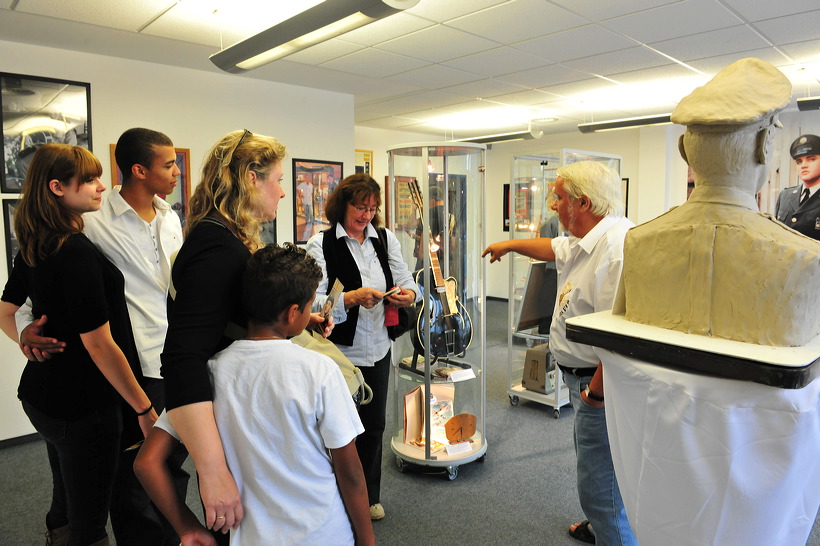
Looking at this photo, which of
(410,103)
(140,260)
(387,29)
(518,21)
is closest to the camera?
(140,260)

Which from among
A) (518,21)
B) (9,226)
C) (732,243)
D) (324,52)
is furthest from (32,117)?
(732,243)

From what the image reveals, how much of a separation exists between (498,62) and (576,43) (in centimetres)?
64

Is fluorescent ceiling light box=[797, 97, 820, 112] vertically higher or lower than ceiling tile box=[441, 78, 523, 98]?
lower

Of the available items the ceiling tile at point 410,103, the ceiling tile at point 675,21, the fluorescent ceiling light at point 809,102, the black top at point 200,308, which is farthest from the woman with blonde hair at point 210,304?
the fluorescent ceiling light at point 809,102

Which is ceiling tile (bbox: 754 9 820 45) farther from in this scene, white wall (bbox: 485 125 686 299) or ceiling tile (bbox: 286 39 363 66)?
white wall (bbox: 485 125 686 299)

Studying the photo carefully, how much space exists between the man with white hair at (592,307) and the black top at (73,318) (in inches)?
54.8

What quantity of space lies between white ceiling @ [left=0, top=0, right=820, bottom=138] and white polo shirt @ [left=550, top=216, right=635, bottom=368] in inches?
65.6

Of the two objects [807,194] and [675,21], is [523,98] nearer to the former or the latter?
[675,21]

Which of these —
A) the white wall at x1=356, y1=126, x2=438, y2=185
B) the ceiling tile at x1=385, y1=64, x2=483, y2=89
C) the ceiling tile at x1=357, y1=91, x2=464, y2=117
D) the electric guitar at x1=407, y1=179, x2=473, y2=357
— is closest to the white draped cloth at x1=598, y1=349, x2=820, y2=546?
the electric guitar at x1=407, y1=179, x2=473, y2=357

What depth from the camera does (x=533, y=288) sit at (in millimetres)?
3711

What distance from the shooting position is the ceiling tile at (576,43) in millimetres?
3328

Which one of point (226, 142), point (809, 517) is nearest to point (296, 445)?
point (226, 142)

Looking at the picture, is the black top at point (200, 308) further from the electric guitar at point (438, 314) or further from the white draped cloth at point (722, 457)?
the electric guitar at point (438, 314)

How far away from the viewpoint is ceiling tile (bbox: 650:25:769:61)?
11.0ft
